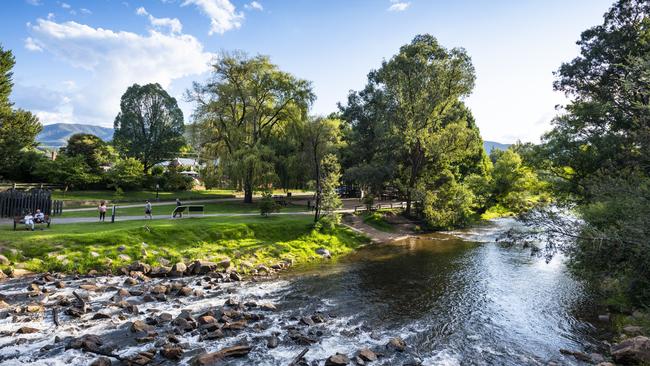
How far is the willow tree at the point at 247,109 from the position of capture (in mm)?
42494

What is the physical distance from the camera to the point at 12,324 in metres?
14.4

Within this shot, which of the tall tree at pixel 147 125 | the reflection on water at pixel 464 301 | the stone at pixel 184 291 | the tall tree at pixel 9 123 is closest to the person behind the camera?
the reflection on water at pixel 464 301

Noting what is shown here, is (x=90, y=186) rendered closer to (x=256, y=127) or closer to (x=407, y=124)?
(x=256, y=127)

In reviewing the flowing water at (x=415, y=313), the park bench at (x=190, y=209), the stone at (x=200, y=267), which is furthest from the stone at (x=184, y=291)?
the park bench at (x=190, y=209)

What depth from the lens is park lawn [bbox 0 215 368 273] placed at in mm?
21781

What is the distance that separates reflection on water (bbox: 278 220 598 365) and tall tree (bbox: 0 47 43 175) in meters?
41.3

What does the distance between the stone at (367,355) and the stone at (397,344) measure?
106 centimetres

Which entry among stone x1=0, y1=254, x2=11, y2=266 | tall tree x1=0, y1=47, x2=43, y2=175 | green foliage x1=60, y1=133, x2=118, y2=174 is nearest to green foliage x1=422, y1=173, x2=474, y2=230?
stone x1=0, y1=254, x2=11, y2=266

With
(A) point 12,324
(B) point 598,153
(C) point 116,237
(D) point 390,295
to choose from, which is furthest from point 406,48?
(A) point 12,324

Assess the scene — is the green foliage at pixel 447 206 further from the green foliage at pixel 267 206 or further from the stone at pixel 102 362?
the stone at pixel 102 362

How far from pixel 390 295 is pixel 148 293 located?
43.4 feet

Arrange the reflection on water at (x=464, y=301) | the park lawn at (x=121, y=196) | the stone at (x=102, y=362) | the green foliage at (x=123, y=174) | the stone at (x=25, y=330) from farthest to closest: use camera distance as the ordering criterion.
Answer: the green foliage at (x=123, y=174), the park lawn at (x=121, y=196), the reflection on water at (x=464, y=301), the stone at (x=25, y=330), the stone at (x=102, y=362)

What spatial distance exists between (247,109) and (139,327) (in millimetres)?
35362

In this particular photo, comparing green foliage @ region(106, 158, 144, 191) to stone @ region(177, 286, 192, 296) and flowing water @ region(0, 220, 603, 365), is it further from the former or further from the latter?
stone @ region(177, 286, 192, 296)
